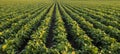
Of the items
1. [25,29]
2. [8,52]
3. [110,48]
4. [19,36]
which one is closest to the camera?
[8,52]

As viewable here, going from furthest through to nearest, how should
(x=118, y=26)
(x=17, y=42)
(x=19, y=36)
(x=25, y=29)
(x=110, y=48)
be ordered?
(x=118, y=26)
(x=25, y=29)
(x=19, y=36)
(x=17, y=42)
(x=110, y=48)

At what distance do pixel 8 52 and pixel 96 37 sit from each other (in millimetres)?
5646

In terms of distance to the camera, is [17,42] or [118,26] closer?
[17,42]

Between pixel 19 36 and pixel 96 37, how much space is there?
4815mm

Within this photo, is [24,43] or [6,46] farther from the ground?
[6,46]

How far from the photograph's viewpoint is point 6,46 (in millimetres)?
8641

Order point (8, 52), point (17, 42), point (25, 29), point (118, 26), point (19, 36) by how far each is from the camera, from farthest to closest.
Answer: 1. point (118, 26)
2. point (25, 29)
3. point (19, 36)
4. point (17, 42)
5. point (8, 52)

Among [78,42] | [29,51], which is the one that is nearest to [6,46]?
[29,51]

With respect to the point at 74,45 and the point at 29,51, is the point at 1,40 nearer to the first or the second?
the point at 29,51

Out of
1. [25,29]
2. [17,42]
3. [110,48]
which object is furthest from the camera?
[25,29]

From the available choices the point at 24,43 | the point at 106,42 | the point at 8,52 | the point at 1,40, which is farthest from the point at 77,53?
the point at 1,40

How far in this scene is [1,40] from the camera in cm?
1082

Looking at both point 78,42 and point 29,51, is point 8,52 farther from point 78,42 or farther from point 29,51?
point 78,42

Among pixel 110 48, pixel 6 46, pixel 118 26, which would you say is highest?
pixel 6 46
